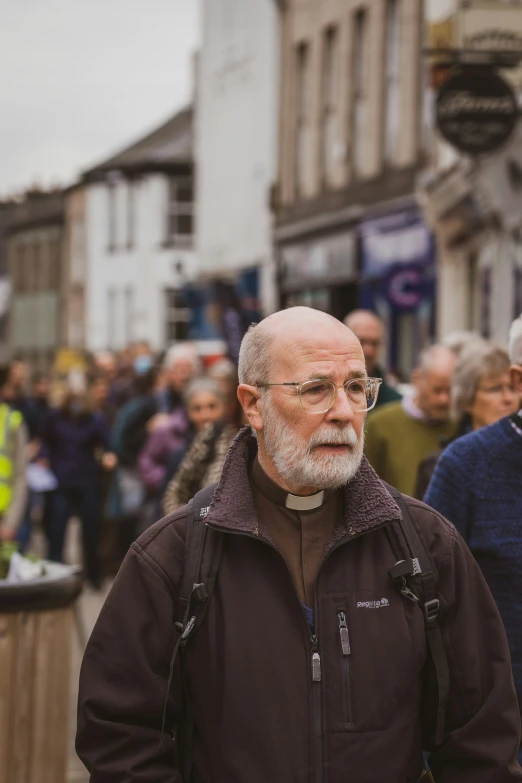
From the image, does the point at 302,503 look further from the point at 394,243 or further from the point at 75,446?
the point at 394,243

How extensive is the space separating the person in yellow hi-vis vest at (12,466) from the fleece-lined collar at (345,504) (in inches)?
209

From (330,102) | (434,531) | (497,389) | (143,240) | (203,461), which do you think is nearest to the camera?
(434,531)

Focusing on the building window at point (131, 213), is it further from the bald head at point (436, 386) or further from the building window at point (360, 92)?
the bald head at point (436, 386)

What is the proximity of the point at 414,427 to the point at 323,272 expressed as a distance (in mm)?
18023

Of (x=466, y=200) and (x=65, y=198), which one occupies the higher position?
(x=65, y=198)

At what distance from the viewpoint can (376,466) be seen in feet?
23.5

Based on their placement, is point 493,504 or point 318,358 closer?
point 318,358

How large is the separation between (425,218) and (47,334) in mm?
35633

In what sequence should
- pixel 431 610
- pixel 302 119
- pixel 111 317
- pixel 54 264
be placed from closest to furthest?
pixel 431 610
pixel 302 119
pixel 111 317
pixel 54 264

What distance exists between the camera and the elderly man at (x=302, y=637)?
312 cm

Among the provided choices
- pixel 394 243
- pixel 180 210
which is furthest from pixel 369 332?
pixel 180 210

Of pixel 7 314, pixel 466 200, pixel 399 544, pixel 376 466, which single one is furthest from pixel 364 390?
pixel 7 314

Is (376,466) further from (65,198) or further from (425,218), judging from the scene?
(65,198)

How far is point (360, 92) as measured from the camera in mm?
23453
